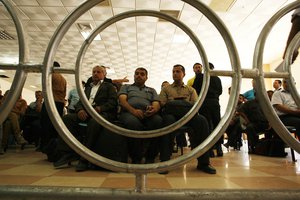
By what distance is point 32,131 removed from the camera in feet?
13.4

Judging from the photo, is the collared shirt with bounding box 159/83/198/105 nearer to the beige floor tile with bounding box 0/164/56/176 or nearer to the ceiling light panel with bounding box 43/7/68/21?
the beige floor tile with bounding box 0/164/56/176

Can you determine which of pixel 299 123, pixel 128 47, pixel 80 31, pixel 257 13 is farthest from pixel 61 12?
pixel 299 123

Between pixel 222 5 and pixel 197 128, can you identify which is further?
pixel 222 5

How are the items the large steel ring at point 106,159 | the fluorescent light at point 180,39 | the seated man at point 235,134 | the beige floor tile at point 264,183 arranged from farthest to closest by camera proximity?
the fluorescent light at point 180,39, the seated man at point 235,134, the beige floor tile at point 264,183, the large steel ring at point 106,159

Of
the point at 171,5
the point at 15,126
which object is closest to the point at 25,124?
the point at 15,126

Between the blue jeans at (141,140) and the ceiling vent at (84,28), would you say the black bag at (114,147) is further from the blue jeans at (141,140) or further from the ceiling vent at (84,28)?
the ceiling vent at (84,28)

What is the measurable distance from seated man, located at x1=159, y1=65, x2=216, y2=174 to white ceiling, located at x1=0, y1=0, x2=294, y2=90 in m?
2.23

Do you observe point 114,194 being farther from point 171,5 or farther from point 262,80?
point 171,5

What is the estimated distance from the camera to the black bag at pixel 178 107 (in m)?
2.14

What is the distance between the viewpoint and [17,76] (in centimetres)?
61

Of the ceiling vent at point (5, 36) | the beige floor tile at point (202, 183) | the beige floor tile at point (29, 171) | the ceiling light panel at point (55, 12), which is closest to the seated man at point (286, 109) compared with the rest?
the beige floor tile at point (202, 183)

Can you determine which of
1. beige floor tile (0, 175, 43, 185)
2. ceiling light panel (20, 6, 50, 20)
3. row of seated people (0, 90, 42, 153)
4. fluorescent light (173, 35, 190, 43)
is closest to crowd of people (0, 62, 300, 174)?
beige floor tile (0, 175, 43, 185)

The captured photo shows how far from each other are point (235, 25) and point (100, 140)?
491cm

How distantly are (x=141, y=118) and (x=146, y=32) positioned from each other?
14.1 feet
